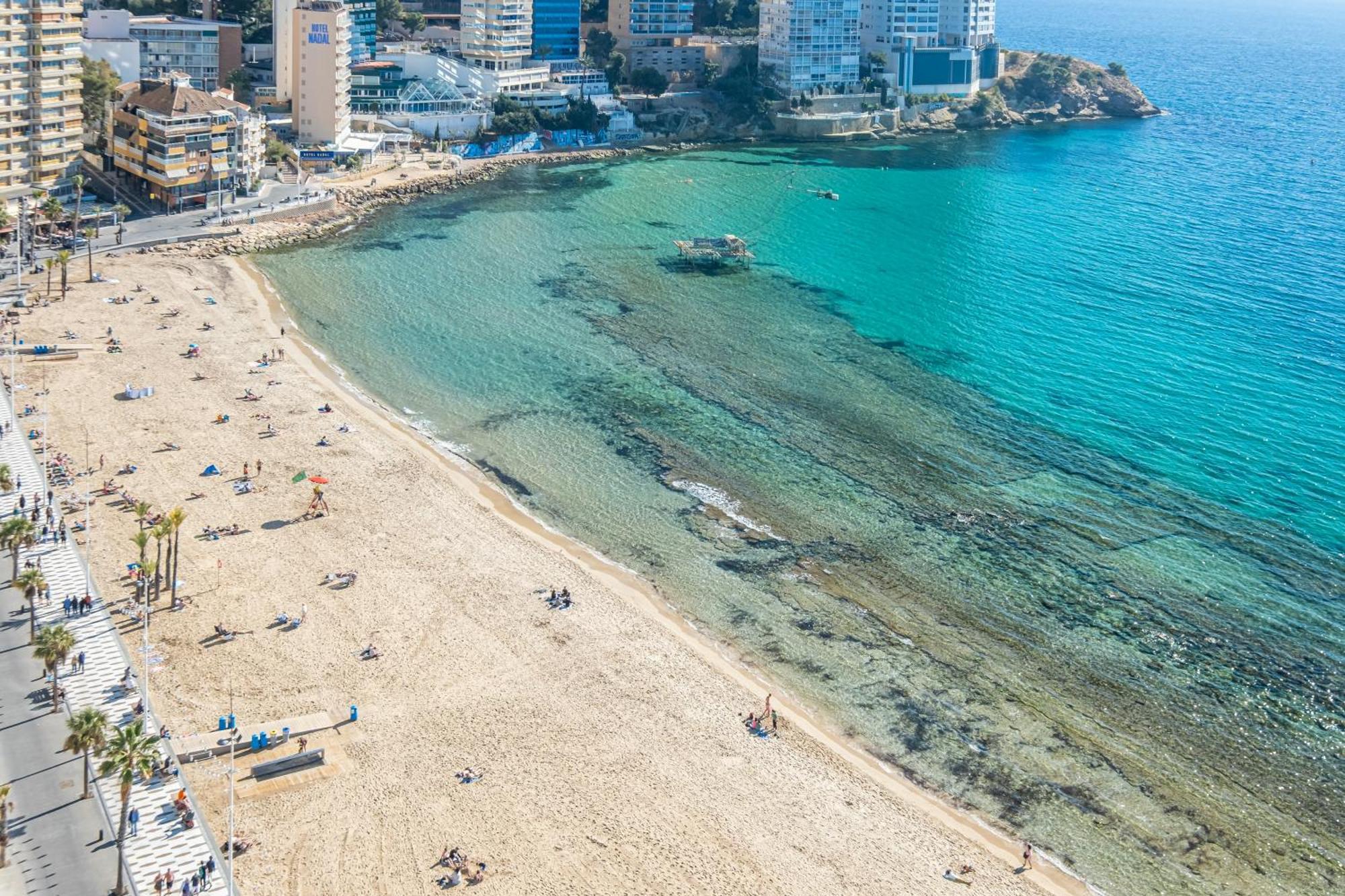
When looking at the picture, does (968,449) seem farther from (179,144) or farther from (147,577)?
(179,144)

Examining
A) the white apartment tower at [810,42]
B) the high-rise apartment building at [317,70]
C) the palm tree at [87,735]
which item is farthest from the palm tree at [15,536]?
the white apartment tower at [810,42]

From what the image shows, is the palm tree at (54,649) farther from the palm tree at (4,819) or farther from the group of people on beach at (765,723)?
the group of people on beach at (765,723)

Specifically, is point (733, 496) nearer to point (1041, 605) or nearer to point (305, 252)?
point (1041, 605)

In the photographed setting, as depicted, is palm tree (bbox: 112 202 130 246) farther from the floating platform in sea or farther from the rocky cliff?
the rocky cliff

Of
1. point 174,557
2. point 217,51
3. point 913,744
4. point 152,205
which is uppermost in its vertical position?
point 217,51

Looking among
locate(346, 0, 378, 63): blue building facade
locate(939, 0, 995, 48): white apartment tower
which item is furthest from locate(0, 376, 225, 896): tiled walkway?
locate(939, 0, 995, 48): white apartment tower

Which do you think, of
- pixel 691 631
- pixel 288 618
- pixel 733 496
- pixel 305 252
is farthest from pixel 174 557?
pixel 305 252

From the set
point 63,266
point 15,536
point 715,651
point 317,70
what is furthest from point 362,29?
point 715,651
